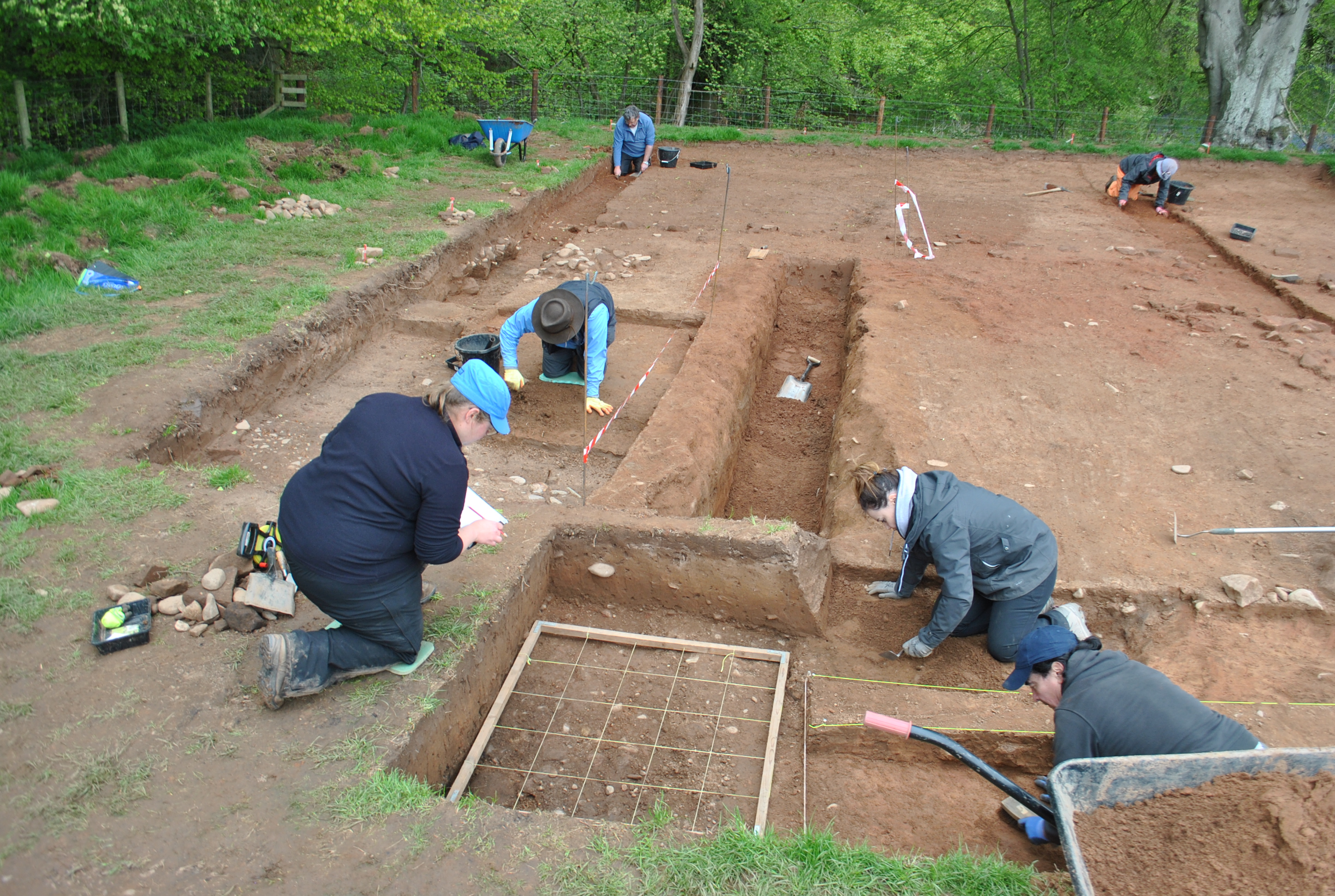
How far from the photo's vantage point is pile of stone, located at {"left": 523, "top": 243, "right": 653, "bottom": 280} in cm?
987

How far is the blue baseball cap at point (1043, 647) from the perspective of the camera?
3.27 metres

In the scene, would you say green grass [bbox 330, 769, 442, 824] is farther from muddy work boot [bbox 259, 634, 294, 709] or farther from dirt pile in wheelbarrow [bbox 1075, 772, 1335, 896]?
dirt pile in wheelbarrow [bbox 1075, 772, 1335, 896]

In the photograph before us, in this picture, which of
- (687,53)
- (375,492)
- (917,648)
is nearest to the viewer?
(375,492)

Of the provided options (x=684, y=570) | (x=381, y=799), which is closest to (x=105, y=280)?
(x=684, y=570)

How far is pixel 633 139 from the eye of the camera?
598 inches

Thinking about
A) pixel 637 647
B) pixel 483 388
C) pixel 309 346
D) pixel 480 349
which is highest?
pixel 483 388

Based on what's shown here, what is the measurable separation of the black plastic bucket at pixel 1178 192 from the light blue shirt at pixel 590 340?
11.7 m

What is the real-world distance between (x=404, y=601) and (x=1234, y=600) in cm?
463

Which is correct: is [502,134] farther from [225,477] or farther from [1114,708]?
[1114,708]

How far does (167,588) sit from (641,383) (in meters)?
4.04

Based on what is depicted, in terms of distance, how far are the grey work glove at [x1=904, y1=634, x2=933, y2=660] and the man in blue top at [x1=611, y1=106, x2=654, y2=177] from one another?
12773 millimetres

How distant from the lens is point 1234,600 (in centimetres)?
463

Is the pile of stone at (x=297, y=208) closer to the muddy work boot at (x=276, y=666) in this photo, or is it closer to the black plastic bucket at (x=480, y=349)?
the black plastic bucket at (x=480, y=349)

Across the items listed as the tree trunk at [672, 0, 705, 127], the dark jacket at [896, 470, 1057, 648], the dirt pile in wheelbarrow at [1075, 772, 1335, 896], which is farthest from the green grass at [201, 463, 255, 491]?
the tree trunk at [672, 0, 705, 127]
